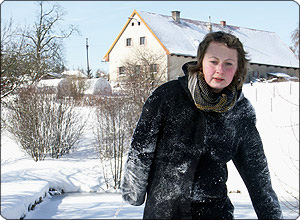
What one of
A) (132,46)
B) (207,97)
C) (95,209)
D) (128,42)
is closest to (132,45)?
(132,46)

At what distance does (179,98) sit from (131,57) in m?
5.00

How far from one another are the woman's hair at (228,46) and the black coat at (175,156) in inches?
3.5

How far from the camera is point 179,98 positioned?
167cm

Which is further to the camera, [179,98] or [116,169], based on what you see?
[116,169]

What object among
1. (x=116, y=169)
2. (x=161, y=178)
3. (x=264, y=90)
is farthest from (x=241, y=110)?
(x=264, y=90)

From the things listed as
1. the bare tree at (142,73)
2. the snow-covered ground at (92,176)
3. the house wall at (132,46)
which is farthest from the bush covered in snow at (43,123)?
the house wall at (132,46)

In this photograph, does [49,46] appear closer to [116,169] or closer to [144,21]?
[144,21]

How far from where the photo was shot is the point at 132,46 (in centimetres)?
622

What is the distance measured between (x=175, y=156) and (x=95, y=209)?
549cm

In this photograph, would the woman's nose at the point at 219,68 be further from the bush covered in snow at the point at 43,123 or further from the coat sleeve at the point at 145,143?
the bush covered in snow at the point at 43,123

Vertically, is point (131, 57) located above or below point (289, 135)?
above

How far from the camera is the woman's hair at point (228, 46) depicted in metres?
1.66

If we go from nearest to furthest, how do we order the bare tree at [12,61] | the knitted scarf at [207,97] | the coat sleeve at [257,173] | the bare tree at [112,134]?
the knitted scarf at [207,97] < the coat sleeve at [257,173] < the bare tree at [12,61] < the bare tree at [112,134]

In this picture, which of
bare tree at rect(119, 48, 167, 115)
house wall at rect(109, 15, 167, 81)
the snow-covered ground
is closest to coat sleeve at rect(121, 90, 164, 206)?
the snow-covered ground
